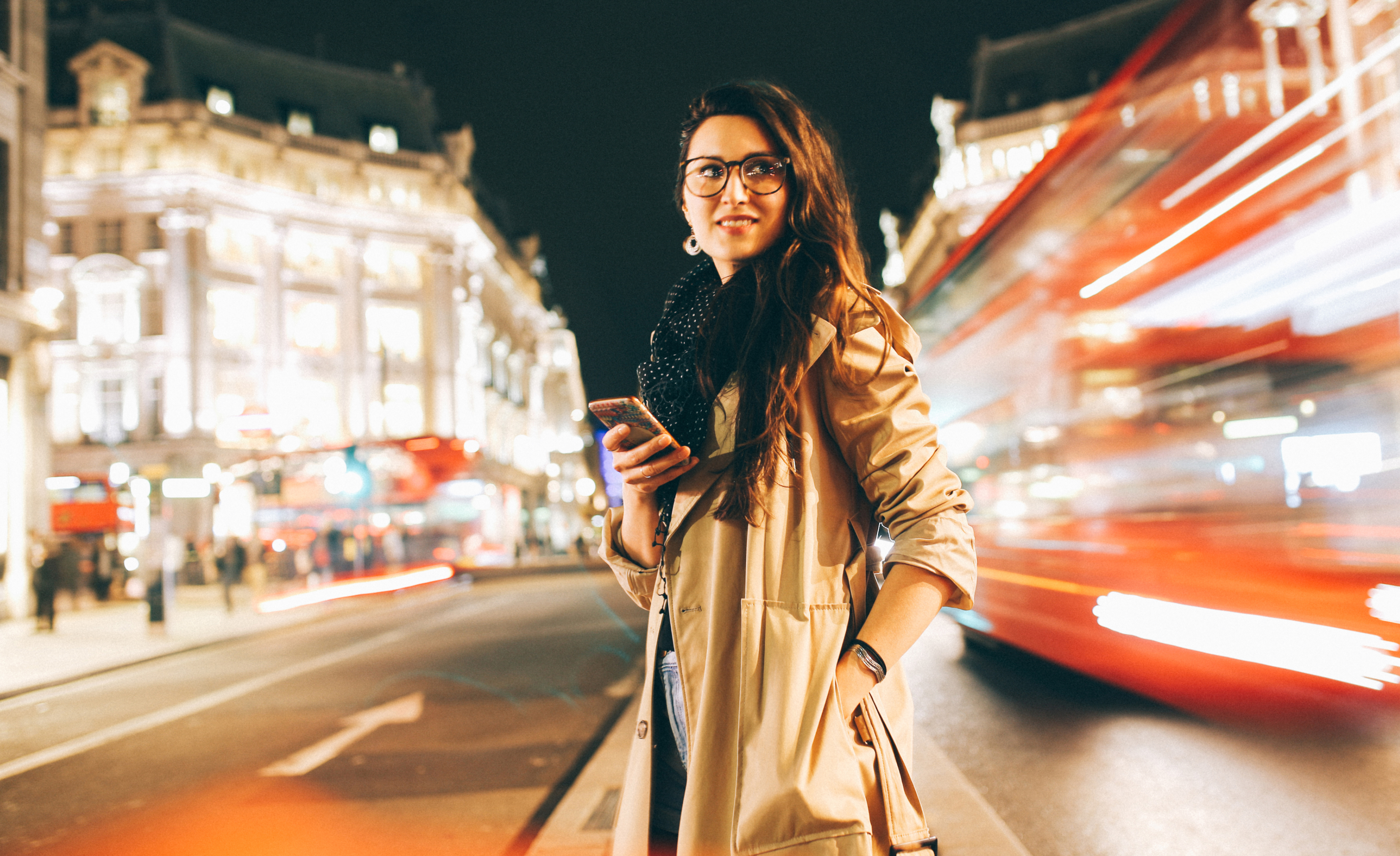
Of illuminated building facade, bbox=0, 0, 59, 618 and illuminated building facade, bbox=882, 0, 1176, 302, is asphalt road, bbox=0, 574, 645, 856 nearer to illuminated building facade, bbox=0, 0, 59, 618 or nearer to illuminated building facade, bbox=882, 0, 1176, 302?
illuminated building facade, bbox=0, 0, 59, 618

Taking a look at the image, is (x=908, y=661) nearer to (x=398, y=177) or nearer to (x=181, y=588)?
(x=181, y=588)

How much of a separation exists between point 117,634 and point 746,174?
61.5ft

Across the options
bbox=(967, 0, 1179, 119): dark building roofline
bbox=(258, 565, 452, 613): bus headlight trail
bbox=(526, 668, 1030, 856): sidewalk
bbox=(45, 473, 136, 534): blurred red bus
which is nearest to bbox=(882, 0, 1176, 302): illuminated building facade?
bbox=(967, 0, 1179, 119): dark building roofline

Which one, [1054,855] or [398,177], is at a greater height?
[398,177]

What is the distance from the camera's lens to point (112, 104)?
138ft

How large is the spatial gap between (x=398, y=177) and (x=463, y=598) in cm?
3250

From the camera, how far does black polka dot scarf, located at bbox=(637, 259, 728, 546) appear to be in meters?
1.60

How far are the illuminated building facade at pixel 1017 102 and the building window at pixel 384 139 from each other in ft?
96.9

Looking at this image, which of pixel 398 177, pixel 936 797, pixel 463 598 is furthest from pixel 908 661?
pixel 398 177

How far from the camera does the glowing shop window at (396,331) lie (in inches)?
1887

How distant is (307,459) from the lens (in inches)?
904

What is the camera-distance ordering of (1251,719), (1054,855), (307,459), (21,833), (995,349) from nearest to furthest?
(1054,855), (21,833), (1251,719), (995,349), (307,459)

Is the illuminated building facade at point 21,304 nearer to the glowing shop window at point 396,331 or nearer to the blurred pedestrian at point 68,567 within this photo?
the blurred pedestrian at point 68,567

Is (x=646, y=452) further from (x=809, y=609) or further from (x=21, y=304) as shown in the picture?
(x=21, y=304)
